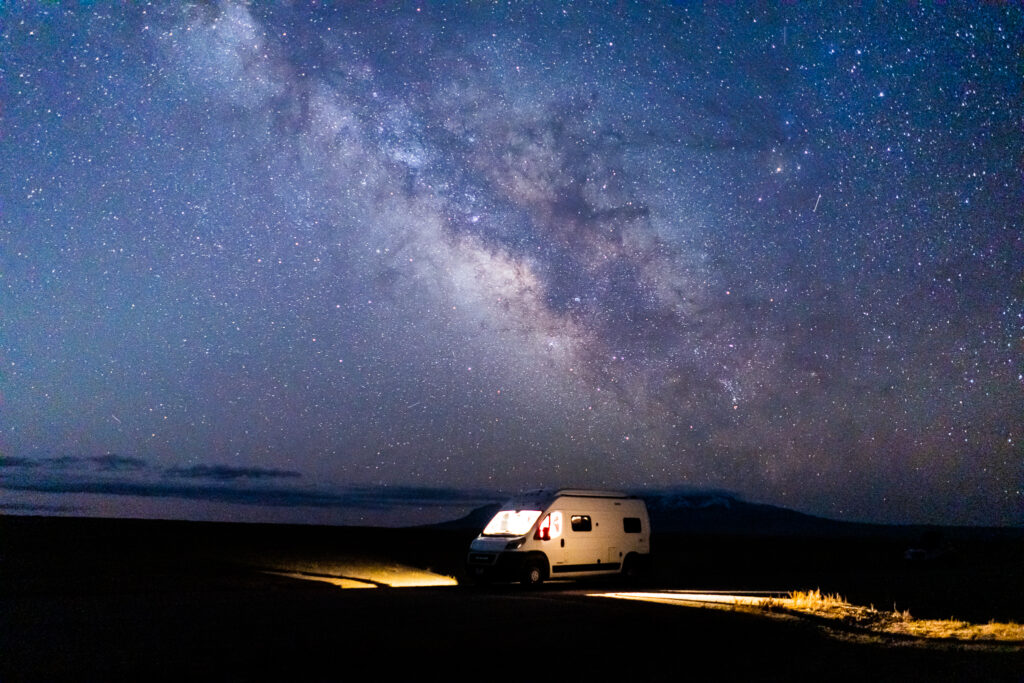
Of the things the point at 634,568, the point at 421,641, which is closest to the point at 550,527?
the point at 634,568

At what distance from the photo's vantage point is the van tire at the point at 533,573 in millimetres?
22547

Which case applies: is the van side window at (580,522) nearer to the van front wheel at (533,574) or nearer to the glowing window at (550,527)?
the glowing window at (550,527)

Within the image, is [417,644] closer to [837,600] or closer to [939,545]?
[837,600]

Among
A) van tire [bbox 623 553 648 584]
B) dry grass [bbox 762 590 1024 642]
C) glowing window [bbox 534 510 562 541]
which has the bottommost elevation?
van tire [bbox 623 553 648 584]

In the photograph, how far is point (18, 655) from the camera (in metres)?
11.4

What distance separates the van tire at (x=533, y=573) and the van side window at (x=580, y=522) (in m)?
1.43

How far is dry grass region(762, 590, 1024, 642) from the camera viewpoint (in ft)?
44.3

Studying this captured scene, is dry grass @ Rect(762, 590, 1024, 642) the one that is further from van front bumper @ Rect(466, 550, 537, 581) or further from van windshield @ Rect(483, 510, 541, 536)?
van windshield @ Rect(483, 510, 541, 536)

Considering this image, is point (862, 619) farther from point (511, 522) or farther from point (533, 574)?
point (511, 522)

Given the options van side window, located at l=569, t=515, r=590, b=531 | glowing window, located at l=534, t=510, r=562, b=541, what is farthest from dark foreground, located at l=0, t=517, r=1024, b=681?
van side window, located at l=569, t=515, r=590, b=531

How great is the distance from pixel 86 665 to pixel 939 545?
41668mm

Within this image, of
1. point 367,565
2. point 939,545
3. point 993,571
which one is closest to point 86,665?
point 367,565

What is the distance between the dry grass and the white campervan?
683 centimetres

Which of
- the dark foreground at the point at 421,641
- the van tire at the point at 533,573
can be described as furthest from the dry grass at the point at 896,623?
the van tire at the point at 533,573
